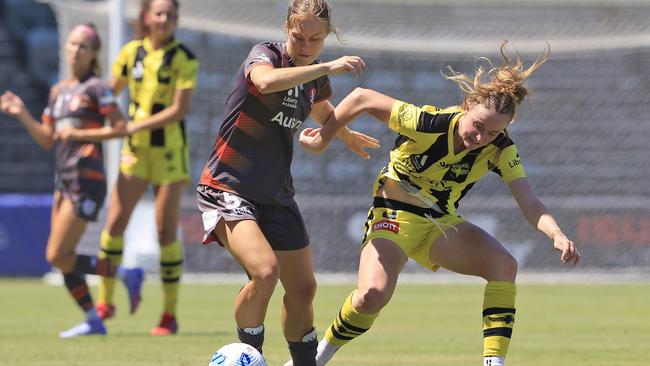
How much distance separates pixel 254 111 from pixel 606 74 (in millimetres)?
13256

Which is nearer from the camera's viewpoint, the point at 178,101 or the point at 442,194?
the point at 442,194

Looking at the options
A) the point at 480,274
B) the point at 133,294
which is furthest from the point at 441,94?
the point at 480,274

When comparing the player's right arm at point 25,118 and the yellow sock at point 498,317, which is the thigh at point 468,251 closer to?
the yellow sock at point 498,317

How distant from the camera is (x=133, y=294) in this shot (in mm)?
9992

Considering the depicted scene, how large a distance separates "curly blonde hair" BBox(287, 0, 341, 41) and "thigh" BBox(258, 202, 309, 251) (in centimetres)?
92

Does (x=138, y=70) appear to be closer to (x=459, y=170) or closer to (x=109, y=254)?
(x=109, y=254)

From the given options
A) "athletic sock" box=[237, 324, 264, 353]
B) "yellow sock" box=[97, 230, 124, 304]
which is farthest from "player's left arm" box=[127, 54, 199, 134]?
"athletic sock" box=[237, 324, 264, 353]

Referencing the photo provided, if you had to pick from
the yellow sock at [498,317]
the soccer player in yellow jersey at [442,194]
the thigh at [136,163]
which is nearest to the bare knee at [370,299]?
the soccer player in yellow jersey at [442,194]

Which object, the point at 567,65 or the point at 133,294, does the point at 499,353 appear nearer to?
the point at 133,294

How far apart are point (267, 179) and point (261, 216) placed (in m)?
0.19

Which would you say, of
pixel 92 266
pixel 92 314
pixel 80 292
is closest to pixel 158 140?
pixel 92 266

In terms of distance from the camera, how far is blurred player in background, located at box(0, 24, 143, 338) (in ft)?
30.8

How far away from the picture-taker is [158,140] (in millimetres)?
9812

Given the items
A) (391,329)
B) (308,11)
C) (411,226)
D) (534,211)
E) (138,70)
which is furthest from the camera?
(391,329)
